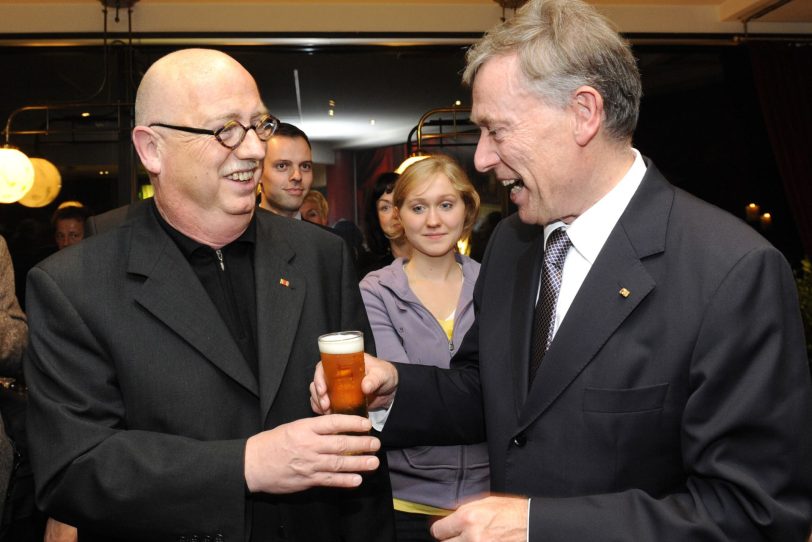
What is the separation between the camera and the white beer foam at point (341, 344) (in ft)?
5.12

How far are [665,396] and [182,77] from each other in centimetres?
124

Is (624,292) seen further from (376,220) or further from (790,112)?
(790,112)

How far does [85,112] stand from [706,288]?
5577 millimetres

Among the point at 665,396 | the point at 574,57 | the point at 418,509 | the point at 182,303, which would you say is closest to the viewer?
the point at 665,396

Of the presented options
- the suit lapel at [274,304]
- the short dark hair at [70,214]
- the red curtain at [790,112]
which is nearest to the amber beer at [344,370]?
the suit lapel at [274,304]

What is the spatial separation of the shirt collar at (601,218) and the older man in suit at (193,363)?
0.61 meters

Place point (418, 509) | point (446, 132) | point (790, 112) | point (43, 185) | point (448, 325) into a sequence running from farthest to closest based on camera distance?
point (790, 112) < point (446, 132) < point (43, 185) < point (448, 325) < point (418, 509)

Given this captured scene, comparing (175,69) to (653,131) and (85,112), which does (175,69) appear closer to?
(85,112)

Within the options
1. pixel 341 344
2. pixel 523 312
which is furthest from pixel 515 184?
pixel 341 344

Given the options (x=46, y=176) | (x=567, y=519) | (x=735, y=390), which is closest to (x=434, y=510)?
(x=567, y=519)

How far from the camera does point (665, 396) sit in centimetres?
149

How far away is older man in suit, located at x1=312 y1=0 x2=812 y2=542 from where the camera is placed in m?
1.39

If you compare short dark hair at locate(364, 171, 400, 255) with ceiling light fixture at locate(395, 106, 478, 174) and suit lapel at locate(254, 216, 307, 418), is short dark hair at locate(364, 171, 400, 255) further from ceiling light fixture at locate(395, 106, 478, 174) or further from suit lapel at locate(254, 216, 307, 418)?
suit lapel at locate(254, 216, 307, 418)

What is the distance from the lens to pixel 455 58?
6363mm
